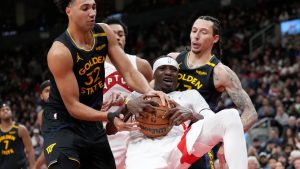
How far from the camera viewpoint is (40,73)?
26859 mm

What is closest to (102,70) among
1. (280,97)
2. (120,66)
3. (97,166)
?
(120,66)

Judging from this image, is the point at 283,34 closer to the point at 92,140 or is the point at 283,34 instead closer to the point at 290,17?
the point at 290,17

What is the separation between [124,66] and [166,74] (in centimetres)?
60

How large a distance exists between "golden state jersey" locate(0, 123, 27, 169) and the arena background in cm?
408

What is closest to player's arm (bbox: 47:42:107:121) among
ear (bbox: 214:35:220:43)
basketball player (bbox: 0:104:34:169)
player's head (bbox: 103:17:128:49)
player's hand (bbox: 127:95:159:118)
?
player's hand (bbox: 127:95:159:118)

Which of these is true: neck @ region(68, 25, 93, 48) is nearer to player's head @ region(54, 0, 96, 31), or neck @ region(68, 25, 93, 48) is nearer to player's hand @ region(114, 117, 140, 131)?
player's head @ region(54, 0, 96, 31)

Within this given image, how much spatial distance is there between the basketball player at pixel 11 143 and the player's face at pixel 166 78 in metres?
4.32

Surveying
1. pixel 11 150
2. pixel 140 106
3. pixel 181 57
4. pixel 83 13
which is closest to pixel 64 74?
pixel 83 13

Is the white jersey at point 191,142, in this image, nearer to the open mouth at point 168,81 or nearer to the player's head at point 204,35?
the open mouth at point 168,81

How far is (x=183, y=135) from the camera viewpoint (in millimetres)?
5613

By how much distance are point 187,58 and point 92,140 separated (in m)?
1.65

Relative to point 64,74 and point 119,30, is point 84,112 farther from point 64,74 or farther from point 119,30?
point 119,30

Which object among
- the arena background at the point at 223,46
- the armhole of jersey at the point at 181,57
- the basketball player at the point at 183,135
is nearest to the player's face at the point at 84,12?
the basketball player at the point at 183,135

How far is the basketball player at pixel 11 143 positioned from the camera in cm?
Result: 987
